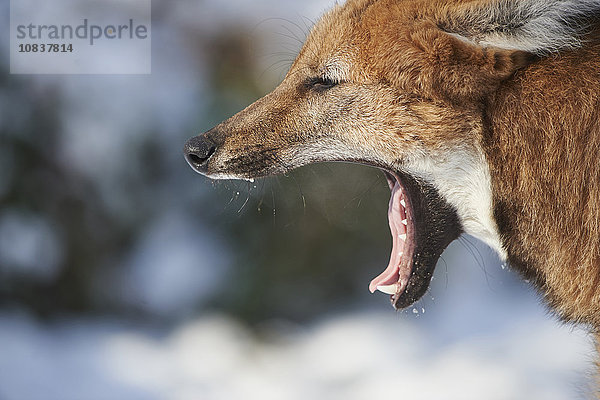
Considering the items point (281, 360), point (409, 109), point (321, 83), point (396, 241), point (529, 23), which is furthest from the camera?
point (281, 360)

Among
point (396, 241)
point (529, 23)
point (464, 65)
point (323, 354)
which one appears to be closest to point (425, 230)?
point (396, 241)

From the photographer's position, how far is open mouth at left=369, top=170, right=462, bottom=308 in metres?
1.91

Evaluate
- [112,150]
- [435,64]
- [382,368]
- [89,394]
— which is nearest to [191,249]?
[112,150]

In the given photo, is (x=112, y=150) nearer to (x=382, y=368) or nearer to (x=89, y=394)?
(x=89, y=394)

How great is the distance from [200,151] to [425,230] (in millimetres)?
749

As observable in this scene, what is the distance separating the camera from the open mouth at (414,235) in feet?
6.27

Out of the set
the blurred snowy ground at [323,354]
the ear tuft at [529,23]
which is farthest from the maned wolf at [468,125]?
the blurred snowy ground at [323,354]

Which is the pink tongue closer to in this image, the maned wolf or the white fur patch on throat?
the maned wolf

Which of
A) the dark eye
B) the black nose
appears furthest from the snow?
the dark eye

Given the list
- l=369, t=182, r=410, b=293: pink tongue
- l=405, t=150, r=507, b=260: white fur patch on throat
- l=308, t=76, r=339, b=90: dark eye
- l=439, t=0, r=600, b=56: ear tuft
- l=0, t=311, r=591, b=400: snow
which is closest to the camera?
l=439, t=0, r=600, b=56: ear tuft

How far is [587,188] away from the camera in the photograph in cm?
164

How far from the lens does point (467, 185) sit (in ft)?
5.94

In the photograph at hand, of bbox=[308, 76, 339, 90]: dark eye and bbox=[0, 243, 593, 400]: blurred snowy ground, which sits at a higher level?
bbox=[308, 76, 339, 90]: dark eye

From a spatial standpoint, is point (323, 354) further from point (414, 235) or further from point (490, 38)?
point (490, 38)
